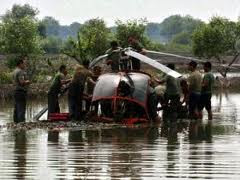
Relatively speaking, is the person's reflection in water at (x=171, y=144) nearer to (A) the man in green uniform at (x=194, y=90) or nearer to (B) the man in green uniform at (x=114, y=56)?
(A) the man in green uniform at (x=194, y=90)

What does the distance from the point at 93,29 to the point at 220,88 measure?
503 inches

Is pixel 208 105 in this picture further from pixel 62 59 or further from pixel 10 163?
pixel 62 59

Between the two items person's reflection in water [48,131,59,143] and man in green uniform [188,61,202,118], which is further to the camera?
man in green uniform [188,61,202,118]

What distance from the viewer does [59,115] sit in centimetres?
1900

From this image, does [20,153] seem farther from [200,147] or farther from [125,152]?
[200,147]

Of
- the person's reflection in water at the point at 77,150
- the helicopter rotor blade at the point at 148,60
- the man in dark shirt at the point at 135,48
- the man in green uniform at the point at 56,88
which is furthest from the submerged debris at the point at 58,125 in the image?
the man in dark shirt at the point at 135,48

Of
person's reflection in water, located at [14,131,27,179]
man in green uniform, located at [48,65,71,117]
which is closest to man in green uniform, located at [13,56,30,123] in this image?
man in green uniform, located at [48,65,71,117]

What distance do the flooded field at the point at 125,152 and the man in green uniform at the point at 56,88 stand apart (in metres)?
2.06

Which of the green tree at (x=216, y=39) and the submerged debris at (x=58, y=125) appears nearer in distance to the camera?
the submerged debris at (x=58, y=125)

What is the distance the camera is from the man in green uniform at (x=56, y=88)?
1911cm

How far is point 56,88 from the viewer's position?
19.3 meters

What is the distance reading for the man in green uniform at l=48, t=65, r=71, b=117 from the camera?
62.7 ft

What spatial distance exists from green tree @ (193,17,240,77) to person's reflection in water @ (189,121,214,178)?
3736cm

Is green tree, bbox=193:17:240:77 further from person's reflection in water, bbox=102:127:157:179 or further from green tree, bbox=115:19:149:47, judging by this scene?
person's reflection in water, bbox=102:127:157:179
